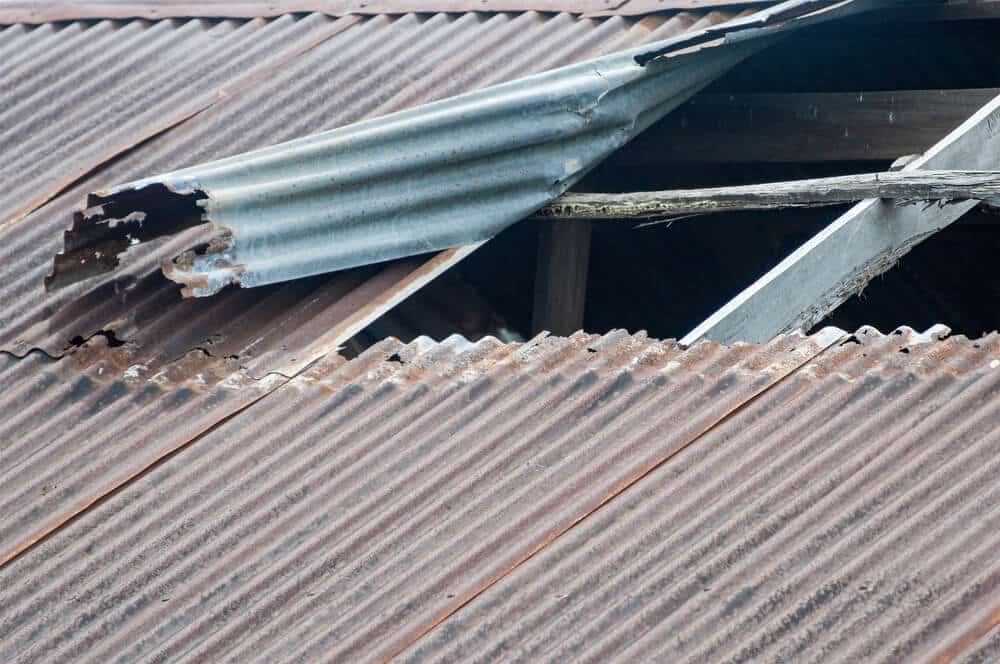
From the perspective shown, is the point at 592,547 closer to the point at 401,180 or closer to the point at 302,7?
the point at 401,180

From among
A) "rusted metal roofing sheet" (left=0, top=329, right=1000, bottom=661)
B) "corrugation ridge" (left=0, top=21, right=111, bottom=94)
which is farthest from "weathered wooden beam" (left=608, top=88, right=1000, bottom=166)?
"corrugation ridge" (left=0, top=21, right=111, bottom=94)

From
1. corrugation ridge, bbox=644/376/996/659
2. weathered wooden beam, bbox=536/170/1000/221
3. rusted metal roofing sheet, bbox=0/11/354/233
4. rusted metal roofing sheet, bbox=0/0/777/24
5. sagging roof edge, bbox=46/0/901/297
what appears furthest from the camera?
rusted metal roofing sheet, bbox=0/0/777/24

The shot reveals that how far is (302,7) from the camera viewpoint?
6.37m

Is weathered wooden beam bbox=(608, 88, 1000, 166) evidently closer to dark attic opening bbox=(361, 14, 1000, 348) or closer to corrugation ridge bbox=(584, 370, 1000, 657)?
dark attic opening bbox=(361, 14, 1000, 348)

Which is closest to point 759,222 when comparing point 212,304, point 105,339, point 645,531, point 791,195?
point 791,195

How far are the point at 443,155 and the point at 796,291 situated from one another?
1.36 meters

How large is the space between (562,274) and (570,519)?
2.59 m

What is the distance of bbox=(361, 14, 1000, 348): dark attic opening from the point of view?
587 cm

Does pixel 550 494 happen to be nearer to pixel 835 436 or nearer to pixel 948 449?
pixel 835 436

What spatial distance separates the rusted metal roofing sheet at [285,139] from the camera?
174 inches

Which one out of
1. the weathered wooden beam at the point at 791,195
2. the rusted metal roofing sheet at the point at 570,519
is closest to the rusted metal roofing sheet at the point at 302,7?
the weathered wooden beam at the point at 791,195

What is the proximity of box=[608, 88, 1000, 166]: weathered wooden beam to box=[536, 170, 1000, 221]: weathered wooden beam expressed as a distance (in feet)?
4.36

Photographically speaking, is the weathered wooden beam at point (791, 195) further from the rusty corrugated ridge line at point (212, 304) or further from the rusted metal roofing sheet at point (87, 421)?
the rusted metal roofing sheet at point (87, 421)

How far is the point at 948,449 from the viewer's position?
122 inches
